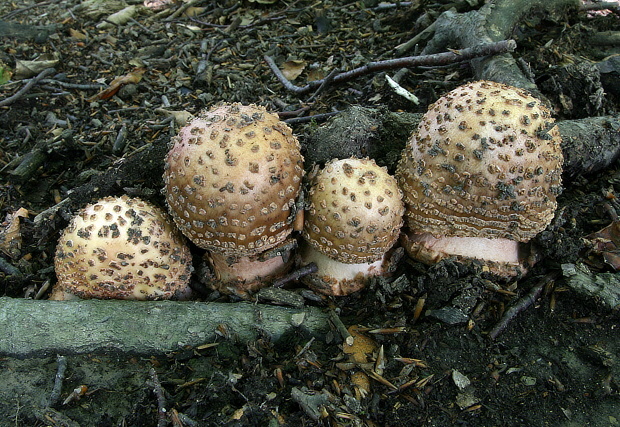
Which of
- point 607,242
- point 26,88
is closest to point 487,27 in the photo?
point 607,242

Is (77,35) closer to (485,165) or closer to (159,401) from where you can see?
(159,401)

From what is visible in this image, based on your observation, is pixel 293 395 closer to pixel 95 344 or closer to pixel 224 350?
pixel 224 350

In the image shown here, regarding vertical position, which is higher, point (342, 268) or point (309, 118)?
point (309, 118)

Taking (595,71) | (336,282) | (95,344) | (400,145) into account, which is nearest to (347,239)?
(336,282)

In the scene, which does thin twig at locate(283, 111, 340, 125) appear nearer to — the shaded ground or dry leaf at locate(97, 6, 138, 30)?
the shaded ground

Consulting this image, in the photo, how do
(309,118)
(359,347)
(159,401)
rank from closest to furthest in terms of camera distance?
(159,401) → (359,347) → (309,118)

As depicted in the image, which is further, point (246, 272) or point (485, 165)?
point (246, 272)

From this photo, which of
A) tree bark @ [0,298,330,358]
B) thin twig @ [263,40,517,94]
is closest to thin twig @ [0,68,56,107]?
thin twig @ [263,40,517,94]
